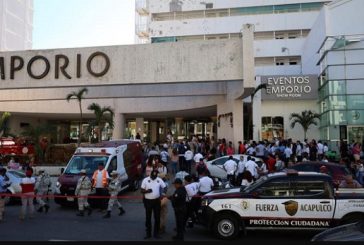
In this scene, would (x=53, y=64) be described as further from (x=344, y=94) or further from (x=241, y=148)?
(x=344, y=94)

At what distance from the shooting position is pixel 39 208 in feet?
45.1

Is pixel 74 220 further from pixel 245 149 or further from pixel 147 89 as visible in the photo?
pixel 147 89

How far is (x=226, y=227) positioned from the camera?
380 inches

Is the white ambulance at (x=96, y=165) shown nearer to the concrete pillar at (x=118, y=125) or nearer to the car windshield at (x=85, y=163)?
the car windshield at (x=85, y=163)

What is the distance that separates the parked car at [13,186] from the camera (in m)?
14.8

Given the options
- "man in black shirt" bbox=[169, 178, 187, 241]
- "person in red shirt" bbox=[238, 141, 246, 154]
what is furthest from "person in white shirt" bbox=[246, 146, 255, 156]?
"man in black shirt" bbox=[169, 178, 187, 241]

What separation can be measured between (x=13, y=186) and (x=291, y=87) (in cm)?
2216

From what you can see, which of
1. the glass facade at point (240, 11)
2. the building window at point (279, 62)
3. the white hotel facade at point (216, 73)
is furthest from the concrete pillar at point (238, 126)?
the glass facade at point (240, 11)

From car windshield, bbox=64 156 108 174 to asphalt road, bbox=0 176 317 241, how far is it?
2057 millimetres

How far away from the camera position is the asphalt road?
9.77 meters

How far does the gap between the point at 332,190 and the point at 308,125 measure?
68.8 feet

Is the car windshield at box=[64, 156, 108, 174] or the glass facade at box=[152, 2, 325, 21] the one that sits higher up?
the glass facade at box=[152, 2, 325, 21]

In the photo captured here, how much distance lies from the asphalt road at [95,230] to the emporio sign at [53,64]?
990cm

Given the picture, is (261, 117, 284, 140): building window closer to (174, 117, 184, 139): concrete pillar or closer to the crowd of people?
the crowd of people
